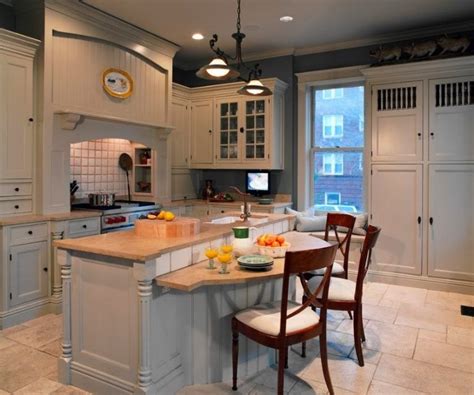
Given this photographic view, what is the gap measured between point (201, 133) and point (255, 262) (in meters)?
3.77

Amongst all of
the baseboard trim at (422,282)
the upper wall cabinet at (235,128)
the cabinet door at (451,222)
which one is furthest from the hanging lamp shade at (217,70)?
the baseboard trim at (422,282)

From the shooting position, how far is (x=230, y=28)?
4668mm

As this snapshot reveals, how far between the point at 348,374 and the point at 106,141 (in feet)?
13.1

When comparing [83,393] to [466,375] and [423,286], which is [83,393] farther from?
[423,286]

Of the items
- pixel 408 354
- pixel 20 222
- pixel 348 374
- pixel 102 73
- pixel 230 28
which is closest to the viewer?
pixel 348 374

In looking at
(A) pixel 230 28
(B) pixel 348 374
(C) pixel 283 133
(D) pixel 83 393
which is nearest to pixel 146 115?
(A) pixel 230 28

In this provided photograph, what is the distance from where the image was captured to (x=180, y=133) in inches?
228

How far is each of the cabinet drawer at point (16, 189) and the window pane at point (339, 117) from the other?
3.62m

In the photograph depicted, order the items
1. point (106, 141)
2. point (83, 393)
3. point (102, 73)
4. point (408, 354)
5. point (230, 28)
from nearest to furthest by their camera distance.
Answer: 1. point (83, 393)
2. point (408, 354)
3. point (102, 73)
4. point (230, 28)
5. point (106, 141)

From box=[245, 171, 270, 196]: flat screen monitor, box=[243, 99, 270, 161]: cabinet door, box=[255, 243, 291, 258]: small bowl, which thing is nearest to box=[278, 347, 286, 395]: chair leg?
box=[255, 243, 291, 258]: small bowl

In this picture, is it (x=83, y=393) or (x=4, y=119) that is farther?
(x=4, y=119)

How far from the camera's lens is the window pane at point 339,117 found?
5.22m

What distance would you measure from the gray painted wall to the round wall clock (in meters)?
0.93

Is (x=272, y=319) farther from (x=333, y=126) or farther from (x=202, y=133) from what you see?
(x=202, y=133)
